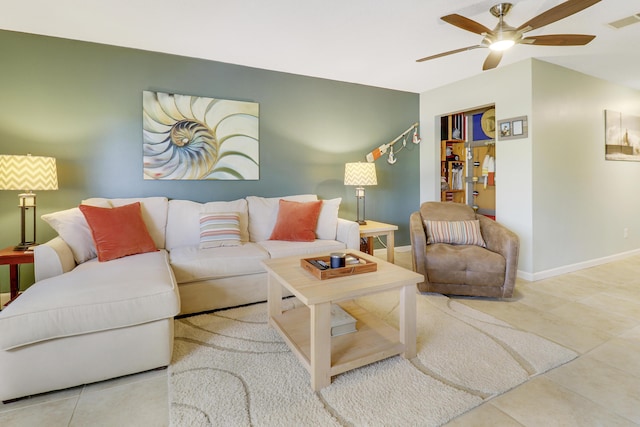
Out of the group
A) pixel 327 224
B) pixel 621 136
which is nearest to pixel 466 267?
pixel 327 224

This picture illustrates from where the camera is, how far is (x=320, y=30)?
2.77m

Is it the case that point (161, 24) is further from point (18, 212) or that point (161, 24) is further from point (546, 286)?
point (546, 286)

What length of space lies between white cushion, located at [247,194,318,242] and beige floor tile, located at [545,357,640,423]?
8.33 ft

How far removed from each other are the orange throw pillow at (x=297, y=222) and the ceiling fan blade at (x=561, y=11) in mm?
2256

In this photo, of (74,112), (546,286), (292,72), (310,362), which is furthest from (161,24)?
(546,286)

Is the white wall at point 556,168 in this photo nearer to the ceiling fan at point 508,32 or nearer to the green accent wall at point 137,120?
the ceiling fan at point 508,32

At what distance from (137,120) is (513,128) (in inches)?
155

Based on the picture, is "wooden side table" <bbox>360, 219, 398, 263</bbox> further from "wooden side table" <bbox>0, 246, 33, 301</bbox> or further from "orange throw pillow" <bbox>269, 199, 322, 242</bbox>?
"wooden side table" <bbox>0, 246, 33, 301</bbox>

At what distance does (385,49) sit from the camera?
3189mm

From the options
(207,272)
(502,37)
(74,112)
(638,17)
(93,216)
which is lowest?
(207,272)

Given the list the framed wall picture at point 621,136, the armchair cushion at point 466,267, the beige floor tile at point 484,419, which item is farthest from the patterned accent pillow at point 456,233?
the framed wall picture at point 621,136

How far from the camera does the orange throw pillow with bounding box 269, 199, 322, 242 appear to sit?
10.6ft

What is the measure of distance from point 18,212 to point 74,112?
1.01m

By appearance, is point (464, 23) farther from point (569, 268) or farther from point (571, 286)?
point (569, 268)
